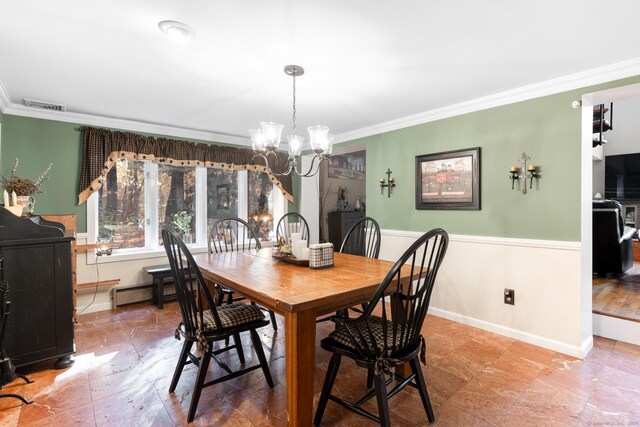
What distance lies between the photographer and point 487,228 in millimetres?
3197

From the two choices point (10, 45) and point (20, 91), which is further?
point (20, 91)

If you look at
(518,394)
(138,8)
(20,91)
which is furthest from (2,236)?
→ (518,394)

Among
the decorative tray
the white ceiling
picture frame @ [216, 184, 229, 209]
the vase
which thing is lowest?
the decorative tray

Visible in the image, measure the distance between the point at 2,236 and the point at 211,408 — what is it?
1.86m

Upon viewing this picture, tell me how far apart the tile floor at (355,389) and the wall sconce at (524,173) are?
1411 mm

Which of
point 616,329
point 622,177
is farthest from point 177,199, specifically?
point 622,177

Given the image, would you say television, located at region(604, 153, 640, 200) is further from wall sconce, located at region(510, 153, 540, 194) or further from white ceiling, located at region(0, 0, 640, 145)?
white ceiling, located at region(0, 0, 640, 145)

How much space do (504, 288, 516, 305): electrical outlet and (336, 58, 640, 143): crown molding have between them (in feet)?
5.61

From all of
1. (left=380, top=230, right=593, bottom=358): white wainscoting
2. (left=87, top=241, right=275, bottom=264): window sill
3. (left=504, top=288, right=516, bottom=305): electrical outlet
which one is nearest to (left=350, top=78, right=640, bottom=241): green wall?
(left=380, top=230, right=593, bottom=358): white wainscoting

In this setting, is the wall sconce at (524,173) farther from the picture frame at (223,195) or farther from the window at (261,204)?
the picture frame at (223,195)

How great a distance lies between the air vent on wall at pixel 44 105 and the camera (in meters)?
3.19

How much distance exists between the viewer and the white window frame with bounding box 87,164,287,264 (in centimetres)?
378

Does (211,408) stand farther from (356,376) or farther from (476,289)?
(476,289)

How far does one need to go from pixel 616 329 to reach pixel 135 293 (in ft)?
16.2
